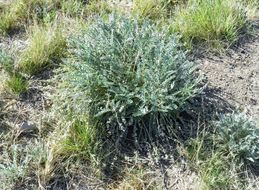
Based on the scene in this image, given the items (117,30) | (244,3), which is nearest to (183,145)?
(117,30)

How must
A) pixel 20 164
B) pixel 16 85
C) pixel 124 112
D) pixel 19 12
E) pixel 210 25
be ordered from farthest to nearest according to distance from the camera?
pixel 19 12 → pixel 210 25 → pixel 16 85 → pixel 124 112 → pixel 20 164

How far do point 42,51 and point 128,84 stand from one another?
93 cm

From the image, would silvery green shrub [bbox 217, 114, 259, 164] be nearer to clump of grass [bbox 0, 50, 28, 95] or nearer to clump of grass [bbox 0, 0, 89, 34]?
clump of grass [bbox 0, 50, 28, 95]

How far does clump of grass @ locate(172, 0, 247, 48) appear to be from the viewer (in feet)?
13.3

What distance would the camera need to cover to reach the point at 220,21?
4.05 metres

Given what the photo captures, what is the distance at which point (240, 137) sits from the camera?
317 cm

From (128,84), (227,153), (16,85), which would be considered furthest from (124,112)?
(16,85)

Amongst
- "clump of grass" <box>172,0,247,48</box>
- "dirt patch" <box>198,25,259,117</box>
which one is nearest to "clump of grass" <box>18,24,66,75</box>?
"clump of grass" <box>172,0,247,48</box>

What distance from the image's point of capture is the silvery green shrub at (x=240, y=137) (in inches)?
122

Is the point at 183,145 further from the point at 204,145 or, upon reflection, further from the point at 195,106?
the point at 195,106

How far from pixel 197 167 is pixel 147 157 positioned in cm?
35

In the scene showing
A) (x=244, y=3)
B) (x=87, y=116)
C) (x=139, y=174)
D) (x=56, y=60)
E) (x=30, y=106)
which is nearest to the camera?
(x=139, y=174)

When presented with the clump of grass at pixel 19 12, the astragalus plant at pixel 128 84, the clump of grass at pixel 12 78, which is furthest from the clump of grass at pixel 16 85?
the clump of grass at pixel 19 12

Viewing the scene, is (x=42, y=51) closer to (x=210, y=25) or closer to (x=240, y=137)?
(x=210, y=25)
